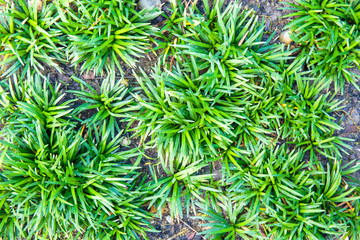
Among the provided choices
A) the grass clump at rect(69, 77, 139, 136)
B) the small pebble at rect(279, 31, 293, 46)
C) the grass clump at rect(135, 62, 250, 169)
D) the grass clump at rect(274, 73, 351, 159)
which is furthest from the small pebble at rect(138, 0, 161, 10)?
the grass clump at rect(274, 73, 351, 159)

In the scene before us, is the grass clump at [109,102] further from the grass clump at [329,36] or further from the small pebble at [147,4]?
the grass clump at [329,36]

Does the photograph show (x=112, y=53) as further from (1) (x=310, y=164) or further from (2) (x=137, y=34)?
(1) (x=310, y=164)

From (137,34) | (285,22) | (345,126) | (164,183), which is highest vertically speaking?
Answer: (285,22)

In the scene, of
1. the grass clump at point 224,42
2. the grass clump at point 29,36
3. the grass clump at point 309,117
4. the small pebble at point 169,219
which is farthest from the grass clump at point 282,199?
the grass clump at point 29,36

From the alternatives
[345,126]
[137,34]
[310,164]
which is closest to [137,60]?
[137,34]

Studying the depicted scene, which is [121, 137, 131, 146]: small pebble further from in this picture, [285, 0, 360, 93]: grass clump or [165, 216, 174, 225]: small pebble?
[285, 0, 360, 93]: grass clump
